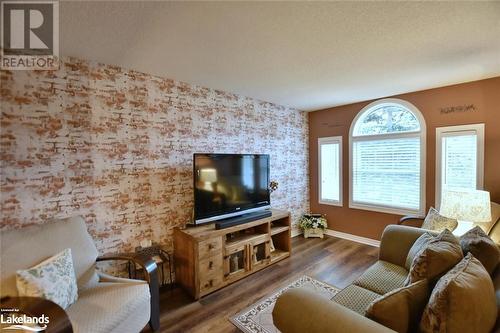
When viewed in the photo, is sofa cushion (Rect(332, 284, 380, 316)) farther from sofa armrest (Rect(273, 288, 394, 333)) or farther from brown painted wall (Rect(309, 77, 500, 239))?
brown painted wall (Rect(309, 77, 500, 239))

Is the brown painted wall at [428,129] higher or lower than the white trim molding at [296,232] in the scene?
higher

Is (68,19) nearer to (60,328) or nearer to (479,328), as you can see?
(60,328)

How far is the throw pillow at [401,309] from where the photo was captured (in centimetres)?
107

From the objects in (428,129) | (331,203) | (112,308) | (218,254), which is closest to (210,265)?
(218,254)

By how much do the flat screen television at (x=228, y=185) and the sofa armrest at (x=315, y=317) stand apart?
1542 mm

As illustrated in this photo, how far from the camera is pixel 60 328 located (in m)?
1.21

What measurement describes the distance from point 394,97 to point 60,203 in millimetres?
4447

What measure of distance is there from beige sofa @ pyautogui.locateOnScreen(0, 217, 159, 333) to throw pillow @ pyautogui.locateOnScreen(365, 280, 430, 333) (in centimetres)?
155

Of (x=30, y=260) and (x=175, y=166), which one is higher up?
(x=175, y=166)

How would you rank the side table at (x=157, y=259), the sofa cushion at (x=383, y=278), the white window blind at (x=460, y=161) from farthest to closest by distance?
the white window blind at (x=460, y=161)
the side table at (x=157, y=259)
the sofa cushion at (x=383, y=278)

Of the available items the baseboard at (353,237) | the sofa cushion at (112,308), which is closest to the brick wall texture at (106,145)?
the sofa cushion at (112,308)

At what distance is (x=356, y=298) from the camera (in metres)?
1.62

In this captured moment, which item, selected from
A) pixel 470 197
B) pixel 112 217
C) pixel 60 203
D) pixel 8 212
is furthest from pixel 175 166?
pixel 470 197

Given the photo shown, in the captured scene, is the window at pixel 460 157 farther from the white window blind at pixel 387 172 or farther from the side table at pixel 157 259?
the side table at pixel 157 259
